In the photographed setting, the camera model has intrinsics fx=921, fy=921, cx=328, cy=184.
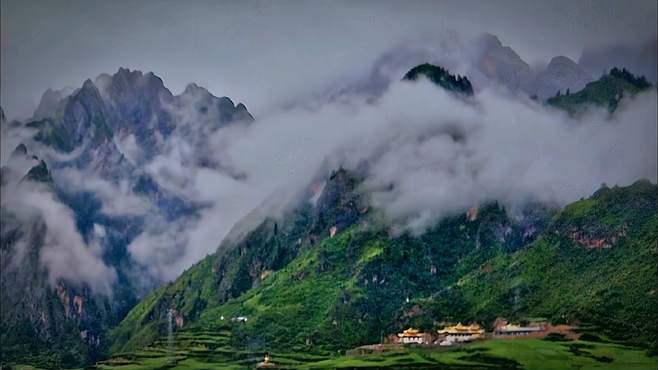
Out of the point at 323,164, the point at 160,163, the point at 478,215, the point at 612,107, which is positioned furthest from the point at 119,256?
the point at 612,107

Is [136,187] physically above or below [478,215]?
above

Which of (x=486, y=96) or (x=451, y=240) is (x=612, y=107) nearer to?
(x=486, y=96)

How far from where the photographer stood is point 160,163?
68.7 ft

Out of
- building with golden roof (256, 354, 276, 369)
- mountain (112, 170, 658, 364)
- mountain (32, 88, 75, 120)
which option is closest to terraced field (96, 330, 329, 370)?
building with golden roof (256, 354, 276, 369)

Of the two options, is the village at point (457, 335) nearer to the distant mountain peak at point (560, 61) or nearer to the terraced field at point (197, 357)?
the terraced field at point (197, 357)

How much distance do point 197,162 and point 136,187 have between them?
2761 millimetres

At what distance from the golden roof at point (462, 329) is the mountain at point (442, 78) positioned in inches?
181

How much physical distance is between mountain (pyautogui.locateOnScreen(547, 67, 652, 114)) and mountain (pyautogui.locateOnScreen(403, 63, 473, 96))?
1.66 meters

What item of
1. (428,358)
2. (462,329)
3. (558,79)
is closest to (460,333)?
(462,329)

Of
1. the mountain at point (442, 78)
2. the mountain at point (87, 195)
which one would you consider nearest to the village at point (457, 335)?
the mountain at point (442, 78)

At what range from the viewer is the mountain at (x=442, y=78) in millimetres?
18016

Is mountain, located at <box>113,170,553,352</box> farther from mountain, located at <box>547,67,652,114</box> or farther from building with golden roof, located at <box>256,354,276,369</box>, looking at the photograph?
mountain, located at <box>547,67,652,114</box>

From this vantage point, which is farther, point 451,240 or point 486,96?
point 451,240

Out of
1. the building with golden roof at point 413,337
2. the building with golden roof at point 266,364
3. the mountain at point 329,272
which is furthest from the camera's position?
the mountain at point 329,272
